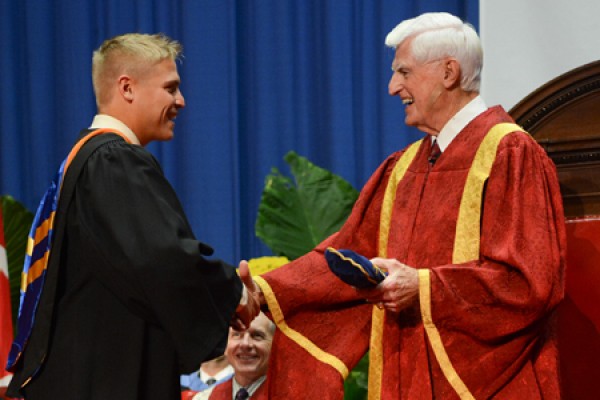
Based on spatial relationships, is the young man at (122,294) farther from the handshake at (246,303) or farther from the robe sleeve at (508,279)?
the robe sleeve at (508,279)

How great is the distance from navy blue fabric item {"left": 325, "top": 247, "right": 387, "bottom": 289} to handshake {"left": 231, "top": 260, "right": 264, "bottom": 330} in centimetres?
33

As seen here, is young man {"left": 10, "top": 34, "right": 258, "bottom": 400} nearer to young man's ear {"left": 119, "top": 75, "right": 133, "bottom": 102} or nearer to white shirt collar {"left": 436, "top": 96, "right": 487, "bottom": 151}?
young man's ear {"left": 119, "top": 75, "right": 133, "bottom": 102}

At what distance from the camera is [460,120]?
10.4 feet

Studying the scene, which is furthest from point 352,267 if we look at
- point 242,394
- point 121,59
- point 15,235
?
point 15,235

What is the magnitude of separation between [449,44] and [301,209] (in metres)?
1.91

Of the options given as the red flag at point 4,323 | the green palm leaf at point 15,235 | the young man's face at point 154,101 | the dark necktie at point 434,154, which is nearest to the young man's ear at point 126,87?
the young man's face at point 154,101

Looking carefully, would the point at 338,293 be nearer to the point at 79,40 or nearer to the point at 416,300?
the point at 416,300

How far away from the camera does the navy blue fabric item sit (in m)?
2.75

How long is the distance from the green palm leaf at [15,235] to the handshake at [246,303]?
2424mm

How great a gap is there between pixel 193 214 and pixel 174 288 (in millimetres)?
2945

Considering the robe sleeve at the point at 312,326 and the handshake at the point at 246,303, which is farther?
the robe sleeve at the point at 312,326

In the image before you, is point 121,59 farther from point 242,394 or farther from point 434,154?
point 242,394

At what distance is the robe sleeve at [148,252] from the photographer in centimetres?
265

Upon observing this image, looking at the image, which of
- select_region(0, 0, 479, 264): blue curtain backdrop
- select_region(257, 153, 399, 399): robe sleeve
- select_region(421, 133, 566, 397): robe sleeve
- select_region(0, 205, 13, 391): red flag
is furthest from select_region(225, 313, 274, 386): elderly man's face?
select_region(0, 0, 479, 264): blue curtain backdrop
